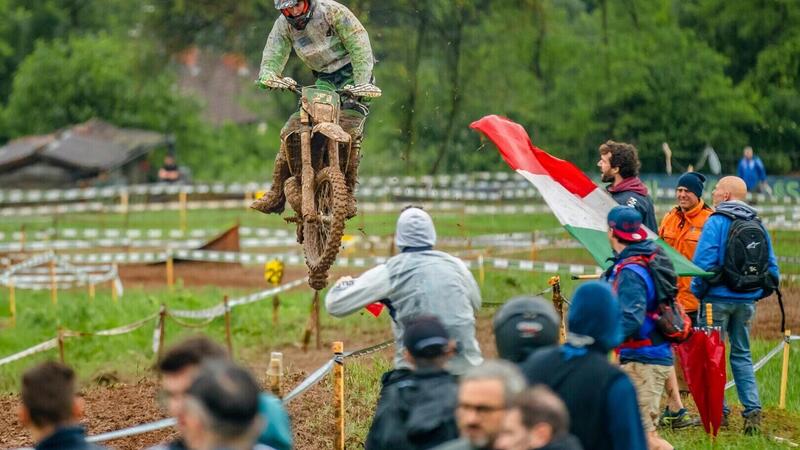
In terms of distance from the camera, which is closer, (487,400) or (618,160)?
(487,400)

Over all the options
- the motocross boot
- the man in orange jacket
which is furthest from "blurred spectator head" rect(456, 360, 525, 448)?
the motocross boot

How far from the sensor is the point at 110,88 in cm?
5112

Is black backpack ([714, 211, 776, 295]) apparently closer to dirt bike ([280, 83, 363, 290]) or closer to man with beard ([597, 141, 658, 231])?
man with beard ([597, 141, 658, 231])

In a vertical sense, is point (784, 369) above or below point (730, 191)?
below

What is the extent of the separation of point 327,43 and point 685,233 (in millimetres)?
3201

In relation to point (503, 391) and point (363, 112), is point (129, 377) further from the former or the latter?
point (503, 391)

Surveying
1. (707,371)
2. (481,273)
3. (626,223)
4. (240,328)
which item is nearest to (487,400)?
(626,223)

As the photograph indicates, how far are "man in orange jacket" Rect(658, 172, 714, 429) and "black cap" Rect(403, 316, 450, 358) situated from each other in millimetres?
4794

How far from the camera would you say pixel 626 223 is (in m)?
7.35

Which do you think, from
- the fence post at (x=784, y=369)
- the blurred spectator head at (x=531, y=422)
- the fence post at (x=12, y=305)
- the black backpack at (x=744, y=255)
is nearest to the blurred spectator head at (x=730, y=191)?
the black backpack at (x=744, y=255)

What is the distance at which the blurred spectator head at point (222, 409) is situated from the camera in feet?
13.1

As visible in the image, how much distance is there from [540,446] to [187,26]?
35.5m

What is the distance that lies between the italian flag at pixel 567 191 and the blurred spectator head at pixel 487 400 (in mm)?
4442

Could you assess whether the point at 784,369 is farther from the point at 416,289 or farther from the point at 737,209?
the point at 416,289
